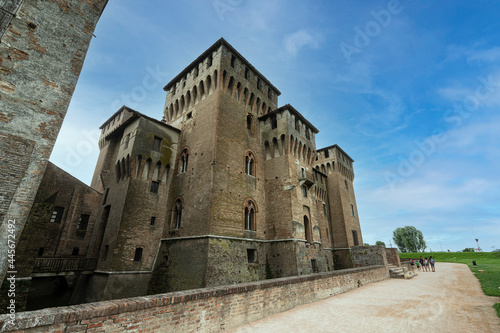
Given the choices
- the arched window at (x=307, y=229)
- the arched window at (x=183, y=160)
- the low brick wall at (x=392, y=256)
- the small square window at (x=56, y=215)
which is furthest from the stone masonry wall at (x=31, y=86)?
the low brick wall at (x=392, y=256)

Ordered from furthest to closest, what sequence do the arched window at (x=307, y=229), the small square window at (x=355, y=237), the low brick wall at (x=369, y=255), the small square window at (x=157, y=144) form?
the small square window at (x=355, y=237) < the low brick wall at (x=369, y=255) < the arched window at (x=307, y=229) < the small square window at (x=157, y=144)

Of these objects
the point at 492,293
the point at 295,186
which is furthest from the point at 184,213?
the point at 492,293

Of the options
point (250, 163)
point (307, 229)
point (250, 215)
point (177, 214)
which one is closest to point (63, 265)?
point (177, 214)

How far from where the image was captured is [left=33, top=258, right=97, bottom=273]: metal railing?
1273 cm

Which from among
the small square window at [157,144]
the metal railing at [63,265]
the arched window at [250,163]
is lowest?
the metal railing at [63,265]

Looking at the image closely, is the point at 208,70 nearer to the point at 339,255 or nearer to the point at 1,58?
the point at 1,58

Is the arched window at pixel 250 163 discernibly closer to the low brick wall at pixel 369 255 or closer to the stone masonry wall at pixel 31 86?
the stone masonry wall at pixel 31 86

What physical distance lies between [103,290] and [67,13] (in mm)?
14373

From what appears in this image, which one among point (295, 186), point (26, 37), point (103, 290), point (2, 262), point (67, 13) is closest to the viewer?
point (2, 262)

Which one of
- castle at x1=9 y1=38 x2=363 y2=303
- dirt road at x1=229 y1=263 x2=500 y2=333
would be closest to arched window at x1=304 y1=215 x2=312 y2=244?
castle at x1=9 y1=38 x2=363 y2=303

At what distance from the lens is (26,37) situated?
8.67 metres

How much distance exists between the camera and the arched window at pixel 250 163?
18.1 meters

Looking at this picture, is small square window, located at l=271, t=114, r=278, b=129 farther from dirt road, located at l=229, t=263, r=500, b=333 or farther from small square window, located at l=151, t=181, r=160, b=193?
dirt road, located at l=229, t=263, r=500, b=333

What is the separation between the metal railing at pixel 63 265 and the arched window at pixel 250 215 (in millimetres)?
10611
